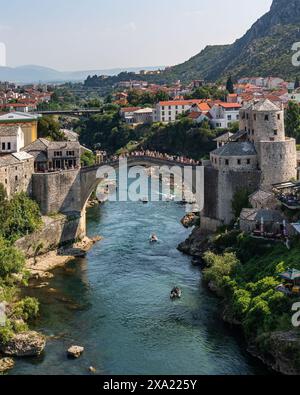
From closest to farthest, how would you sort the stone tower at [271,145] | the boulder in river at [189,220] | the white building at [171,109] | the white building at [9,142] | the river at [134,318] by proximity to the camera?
the river at [134,318]
the stone tower at [271,145]
the white building at [9,142]
the boulder in river at [189,220]
the white building at [171,109]

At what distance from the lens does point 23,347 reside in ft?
94.5

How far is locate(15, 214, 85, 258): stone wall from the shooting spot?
41812mm

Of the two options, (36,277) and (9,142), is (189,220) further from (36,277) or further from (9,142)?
(36,277)

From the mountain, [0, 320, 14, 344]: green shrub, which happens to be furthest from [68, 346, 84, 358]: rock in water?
→ the mountain

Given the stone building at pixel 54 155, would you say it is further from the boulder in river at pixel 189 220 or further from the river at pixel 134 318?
the boulder in river at pixel 189 220

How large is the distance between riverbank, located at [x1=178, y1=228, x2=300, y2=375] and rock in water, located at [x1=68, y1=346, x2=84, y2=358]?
7262mm

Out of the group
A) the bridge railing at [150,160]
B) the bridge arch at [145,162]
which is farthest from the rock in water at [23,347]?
the bridge railing at [150,160]

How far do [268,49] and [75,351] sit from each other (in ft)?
388

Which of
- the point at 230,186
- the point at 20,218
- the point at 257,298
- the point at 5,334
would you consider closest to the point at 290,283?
the point at 257,298

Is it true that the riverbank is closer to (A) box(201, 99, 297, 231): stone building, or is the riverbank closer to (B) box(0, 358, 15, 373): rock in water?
(A) box(201, 99, 297, 231): stone building

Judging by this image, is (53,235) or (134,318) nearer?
(134,318)

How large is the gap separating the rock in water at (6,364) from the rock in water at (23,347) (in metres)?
0.64

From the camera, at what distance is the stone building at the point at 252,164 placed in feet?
138

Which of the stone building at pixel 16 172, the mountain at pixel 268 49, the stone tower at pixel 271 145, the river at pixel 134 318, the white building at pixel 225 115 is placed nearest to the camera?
the river at pixel 134 318
